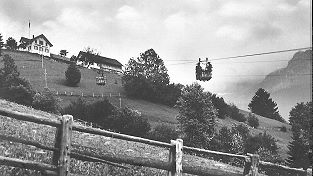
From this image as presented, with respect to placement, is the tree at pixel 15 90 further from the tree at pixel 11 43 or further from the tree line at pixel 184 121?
the tree at pixel 11 43

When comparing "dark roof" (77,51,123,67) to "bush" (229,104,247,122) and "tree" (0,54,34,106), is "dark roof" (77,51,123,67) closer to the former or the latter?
"bush" (229,104,247,122)

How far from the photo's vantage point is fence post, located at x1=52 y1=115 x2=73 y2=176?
30.0 feet

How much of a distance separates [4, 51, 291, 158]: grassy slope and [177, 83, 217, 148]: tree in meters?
13.8

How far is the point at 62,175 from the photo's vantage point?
912 cm

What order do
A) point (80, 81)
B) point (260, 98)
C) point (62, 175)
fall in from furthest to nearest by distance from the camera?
1. point (260, 98)
2. point (80, 81)
3. point (62, 175)

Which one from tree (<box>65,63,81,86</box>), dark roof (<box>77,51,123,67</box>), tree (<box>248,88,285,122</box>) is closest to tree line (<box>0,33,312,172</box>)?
tree (<box>65,63,81,86</box>)

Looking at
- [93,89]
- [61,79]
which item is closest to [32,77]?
[61,79]

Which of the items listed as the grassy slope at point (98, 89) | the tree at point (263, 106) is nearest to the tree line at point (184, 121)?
the grassy slope at point (98, 89)

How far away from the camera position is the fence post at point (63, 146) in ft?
30.0

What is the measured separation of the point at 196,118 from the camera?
7350cm

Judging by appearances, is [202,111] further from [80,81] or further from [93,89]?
[80,81]

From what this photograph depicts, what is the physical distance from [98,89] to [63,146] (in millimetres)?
105561

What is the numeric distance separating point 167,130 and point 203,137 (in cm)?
712

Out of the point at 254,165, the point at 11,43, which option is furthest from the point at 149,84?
the point at 254,165
